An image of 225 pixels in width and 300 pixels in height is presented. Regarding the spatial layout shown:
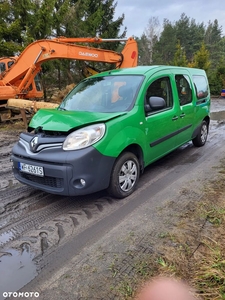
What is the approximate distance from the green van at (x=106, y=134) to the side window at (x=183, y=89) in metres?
0.02

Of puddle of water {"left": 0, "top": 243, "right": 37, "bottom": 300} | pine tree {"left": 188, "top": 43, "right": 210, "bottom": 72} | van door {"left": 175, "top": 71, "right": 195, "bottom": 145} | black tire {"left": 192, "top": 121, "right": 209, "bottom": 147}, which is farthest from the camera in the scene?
pine tree {"left": 188, "top": 43, "right": 210, "bottom": 72}

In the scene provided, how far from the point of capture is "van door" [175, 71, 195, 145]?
4602 mm

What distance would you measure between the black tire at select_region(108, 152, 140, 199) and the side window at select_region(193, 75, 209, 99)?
2.88 m

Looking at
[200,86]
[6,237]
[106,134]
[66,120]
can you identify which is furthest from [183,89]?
[6,237]

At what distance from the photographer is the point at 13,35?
15.2 meters

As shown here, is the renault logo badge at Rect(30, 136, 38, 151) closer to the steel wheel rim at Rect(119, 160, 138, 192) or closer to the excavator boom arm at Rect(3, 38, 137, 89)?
the steel wheel rim at Rect(119, 160, 138, 192)

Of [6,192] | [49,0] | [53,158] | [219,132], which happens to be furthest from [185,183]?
[49,0]

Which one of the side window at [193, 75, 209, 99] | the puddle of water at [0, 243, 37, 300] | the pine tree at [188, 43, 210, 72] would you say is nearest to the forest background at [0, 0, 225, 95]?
the pine tree at [188, 43, 210, 72]

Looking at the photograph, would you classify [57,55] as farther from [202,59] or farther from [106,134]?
[202,59]

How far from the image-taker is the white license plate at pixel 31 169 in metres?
3.01

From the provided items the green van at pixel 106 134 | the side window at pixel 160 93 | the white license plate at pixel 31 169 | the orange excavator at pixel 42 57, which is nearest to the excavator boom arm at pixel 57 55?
the orange excavator at pixel 42 57

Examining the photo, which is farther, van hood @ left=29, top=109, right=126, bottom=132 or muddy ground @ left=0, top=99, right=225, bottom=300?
van hood @ left=29, top=109, right=126, bottom=132

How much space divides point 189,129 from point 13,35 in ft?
48.1

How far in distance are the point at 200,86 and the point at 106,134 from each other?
12.0ft
